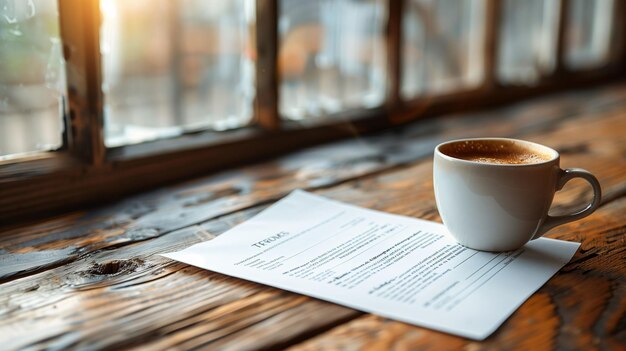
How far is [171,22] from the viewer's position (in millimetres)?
1155

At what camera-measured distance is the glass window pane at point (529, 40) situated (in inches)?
68.2

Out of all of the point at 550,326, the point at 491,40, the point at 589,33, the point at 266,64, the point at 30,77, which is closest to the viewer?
the point at 550,326

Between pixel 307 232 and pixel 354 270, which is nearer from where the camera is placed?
pixel 354 270

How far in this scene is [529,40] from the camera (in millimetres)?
1788

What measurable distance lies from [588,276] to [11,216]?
0.66 metres

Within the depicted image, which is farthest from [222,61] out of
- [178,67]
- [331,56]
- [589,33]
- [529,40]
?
[589,33]

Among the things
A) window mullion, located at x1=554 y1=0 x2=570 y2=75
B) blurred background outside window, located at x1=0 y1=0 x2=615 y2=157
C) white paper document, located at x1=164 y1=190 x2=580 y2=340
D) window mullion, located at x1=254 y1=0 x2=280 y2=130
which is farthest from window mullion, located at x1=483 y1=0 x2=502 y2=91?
white paper document, located at x1=164 y1=190 x2=580 y2=340

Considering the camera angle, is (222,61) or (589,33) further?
(589,33)

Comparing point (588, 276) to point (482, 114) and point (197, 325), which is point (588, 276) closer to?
point (197, 325)

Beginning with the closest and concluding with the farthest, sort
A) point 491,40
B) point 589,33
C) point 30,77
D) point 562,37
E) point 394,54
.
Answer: point 30,77, point 394,54, point 491,40, point 562,37, point 589,33

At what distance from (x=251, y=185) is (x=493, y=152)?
389mm

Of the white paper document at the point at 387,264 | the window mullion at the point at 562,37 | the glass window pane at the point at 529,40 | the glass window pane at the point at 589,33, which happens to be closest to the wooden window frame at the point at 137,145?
the white paper document at the point at 387,264

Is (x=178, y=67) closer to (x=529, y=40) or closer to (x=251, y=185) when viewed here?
(x=251, y=185)

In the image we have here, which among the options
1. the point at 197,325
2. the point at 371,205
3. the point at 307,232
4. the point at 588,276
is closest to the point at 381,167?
the point at 371,205
